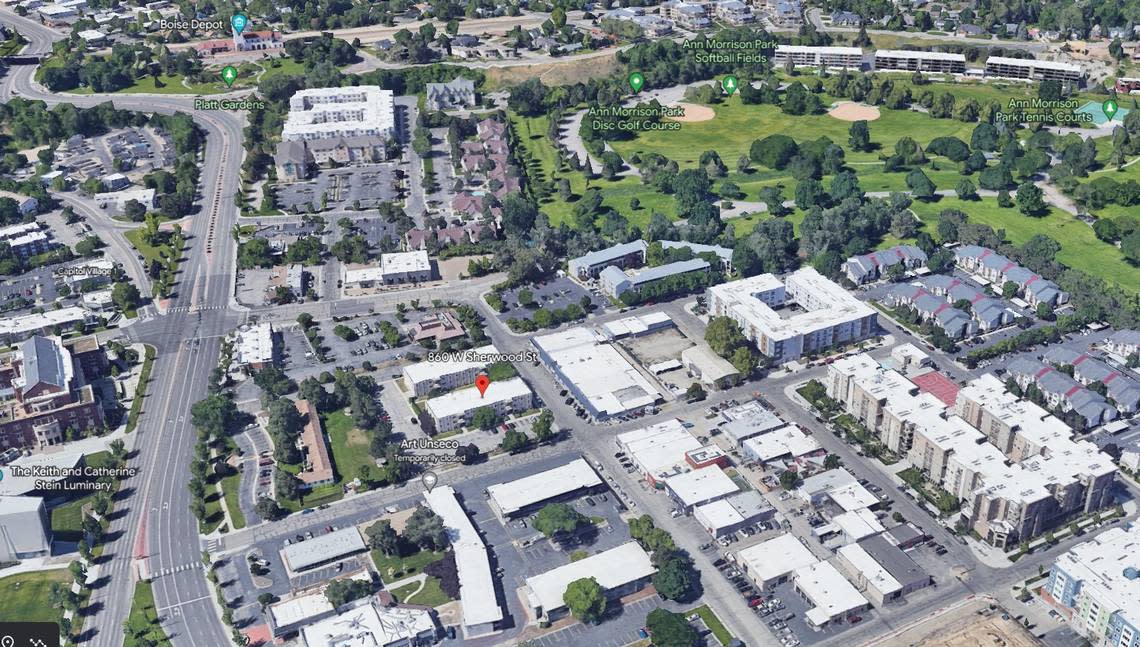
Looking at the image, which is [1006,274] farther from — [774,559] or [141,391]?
[141,391]

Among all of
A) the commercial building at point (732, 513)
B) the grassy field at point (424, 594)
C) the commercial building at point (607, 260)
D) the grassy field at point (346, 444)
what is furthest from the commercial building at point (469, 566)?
the commercial building at point (607, 260)

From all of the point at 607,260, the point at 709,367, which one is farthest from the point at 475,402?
the point at 607,260

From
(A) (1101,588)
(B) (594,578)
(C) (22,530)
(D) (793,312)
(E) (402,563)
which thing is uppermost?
(D) (793,312)

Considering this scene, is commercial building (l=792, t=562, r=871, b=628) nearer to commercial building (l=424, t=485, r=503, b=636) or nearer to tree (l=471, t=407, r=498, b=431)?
commercial building (l=424, t=485, r=503, b=636)

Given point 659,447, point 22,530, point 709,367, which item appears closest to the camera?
point 22,530

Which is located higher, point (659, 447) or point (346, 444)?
point (659, 447)

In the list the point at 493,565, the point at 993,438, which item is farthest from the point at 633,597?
the point at 993,438

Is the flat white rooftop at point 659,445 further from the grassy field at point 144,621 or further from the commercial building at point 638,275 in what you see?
the grassy field at point 144,621
